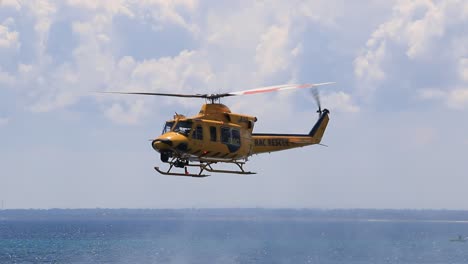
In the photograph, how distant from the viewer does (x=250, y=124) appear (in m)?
41.3

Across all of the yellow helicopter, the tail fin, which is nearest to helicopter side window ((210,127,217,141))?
the yellow helicopter

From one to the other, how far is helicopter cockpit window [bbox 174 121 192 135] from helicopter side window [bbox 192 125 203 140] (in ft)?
1.15

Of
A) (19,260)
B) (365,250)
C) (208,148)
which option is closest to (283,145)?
(208,148)

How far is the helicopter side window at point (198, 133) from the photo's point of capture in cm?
3719

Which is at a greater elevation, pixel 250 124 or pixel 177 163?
pixel 250 124

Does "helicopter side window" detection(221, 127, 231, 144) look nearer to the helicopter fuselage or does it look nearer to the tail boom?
the helicopter fuselage

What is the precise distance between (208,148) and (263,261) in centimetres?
10313

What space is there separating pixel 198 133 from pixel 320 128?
12.9 m

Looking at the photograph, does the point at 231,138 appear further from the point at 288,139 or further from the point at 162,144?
the point at 288,139

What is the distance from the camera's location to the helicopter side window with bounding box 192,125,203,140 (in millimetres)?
37188

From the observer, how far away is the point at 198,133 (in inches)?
1473

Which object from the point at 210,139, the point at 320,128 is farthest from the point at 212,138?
the point at 320,128

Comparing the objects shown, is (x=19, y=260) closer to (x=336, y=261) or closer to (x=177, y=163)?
(x=336, y=261)

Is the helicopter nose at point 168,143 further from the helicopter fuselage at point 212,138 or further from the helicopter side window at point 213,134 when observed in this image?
the helicopter side window at point 213,134
